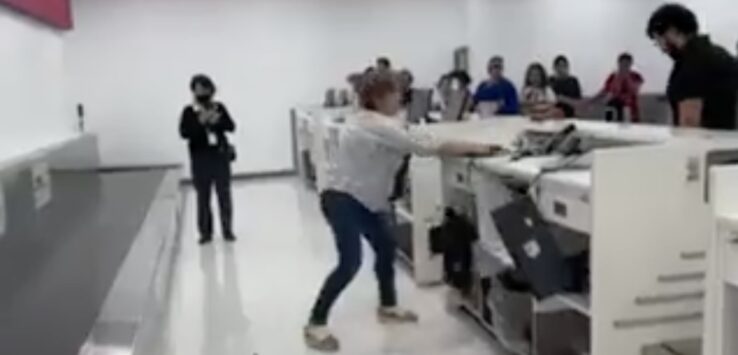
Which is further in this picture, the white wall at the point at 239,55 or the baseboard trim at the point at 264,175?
the baseboard trim at the point at 264,175

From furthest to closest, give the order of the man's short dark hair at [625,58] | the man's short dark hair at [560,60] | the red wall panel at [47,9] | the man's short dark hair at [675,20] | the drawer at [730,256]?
the man's short dark hair at [560,60], the man's short dark hair at [625,58], the red wall panel at [47,9], the man's short dark hair at [675,20], the drawer at [730,256]

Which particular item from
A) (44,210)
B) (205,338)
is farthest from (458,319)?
(44,210)

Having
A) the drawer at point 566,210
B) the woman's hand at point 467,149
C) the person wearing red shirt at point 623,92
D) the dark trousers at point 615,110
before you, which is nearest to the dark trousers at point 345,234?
the woman's hand at point 467,149

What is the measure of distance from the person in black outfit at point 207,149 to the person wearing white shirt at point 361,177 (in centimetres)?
281

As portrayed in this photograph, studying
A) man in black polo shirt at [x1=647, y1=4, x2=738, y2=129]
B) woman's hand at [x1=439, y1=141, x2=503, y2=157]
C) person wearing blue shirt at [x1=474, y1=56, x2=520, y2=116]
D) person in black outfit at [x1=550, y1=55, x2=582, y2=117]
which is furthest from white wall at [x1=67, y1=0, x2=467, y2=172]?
man in black polo shirt at [x1=647, y1=4, x2=738, y2=129]

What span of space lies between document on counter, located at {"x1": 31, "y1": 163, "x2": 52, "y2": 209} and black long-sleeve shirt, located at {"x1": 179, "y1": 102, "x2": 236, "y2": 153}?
121cm

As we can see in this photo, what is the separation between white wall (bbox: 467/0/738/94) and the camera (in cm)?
1241

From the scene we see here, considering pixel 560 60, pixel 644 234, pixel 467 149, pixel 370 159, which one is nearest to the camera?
pixel 644 234

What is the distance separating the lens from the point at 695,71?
159 inches

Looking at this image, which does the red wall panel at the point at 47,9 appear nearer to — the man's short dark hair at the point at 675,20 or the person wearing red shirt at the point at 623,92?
the man's short dark hair at the point at 675,20

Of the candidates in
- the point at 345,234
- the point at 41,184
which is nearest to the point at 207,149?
the point at 41,184

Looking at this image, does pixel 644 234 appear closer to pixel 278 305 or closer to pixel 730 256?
pixel 730 256

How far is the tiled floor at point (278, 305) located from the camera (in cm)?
449

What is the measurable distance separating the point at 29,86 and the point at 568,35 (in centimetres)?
781
